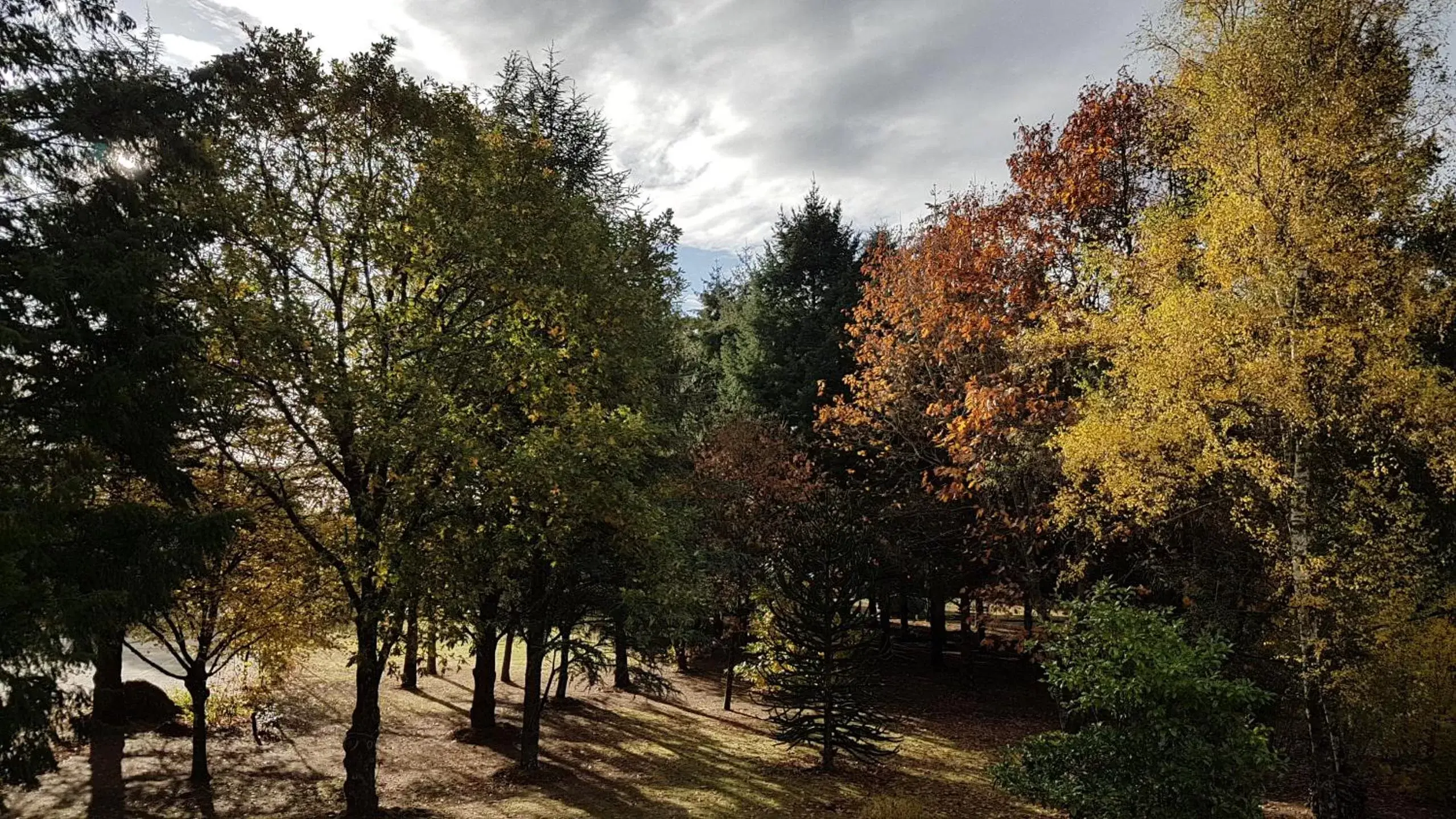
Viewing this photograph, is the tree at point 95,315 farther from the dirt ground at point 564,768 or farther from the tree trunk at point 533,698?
the tree trunk at point 533,698

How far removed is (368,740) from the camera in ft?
39.3

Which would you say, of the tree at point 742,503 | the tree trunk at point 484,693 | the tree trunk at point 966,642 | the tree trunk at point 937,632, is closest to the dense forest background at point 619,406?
the tree trunk at point 484,693

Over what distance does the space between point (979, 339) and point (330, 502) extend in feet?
47.6

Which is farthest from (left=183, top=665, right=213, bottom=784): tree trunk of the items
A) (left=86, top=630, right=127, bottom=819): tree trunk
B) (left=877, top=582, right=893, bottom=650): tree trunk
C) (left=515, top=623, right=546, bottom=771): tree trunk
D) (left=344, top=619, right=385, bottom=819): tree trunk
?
(left=877, top=582, right=893, bottom=650): tree trunk

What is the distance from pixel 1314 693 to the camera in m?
11.8

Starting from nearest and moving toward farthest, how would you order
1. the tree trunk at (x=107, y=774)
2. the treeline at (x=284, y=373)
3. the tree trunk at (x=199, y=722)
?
the treeline at (x=284, y=373)
the tree trunk at (x=107, y=774)
the tree trunk at (x=199, y=722)

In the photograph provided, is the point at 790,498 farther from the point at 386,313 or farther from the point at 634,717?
the point at 386,313

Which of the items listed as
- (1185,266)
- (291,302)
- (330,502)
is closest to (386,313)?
(291,302)

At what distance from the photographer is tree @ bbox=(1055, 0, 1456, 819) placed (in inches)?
424

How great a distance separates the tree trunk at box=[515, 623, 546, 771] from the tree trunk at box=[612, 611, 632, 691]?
70.0 inches

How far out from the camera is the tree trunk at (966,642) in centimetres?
2456

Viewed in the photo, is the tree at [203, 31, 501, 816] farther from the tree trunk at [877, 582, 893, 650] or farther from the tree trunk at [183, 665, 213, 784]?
the tree trunk at [877, 582, 893, 650]

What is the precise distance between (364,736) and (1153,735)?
1187cm

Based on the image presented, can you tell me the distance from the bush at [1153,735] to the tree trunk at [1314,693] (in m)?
3.72
